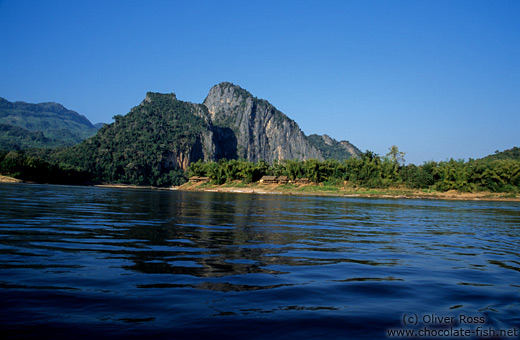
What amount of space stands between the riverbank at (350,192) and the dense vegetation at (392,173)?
2.91 m

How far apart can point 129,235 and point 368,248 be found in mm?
9403

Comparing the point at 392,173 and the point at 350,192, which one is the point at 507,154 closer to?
the point at 392,173

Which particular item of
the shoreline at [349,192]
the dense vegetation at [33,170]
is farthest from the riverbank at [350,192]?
the dense vegetation at [33,170]

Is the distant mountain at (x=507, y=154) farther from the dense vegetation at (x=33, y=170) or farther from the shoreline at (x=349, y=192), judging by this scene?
the dense vegetation at (x=33, y=170)

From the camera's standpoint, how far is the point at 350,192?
4500 inches

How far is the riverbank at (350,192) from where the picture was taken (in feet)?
305

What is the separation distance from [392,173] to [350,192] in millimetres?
17092

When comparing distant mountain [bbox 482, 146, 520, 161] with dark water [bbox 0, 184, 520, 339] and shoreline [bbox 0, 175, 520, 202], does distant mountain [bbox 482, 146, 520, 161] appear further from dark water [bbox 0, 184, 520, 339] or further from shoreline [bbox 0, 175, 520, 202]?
dark water [bbox 0, 184, 520, 339]

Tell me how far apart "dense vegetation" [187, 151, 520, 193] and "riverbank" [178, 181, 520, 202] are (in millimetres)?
2907

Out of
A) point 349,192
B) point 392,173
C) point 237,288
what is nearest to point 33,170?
point 349,192

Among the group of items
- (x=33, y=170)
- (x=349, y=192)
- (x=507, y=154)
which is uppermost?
(x=507, y=154)

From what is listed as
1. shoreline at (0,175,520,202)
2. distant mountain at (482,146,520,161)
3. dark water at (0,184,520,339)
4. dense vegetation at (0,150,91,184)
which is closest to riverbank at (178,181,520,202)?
shoreline at (0,175,520,202)

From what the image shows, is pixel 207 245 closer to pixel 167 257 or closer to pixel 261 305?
pixel 167 257

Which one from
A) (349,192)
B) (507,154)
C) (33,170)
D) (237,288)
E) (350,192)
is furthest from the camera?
(507,154)
